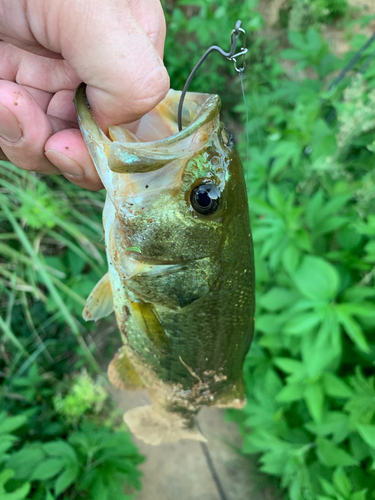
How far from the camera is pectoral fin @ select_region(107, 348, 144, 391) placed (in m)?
1.50

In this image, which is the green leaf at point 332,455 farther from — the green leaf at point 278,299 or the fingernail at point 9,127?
the fingernail at point 9,127

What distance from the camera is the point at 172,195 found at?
88 centimetres

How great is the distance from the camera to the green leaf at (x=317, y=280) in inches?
64.7

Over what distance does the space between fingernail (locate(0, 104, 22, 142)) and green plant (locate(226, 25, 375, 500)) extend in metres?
1.35

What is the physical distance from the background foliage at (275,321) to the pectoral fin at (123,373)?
48 centimetres

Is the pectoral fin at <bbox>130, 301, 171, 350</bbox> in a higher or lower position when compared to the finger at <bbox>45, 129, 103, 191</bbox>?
lower

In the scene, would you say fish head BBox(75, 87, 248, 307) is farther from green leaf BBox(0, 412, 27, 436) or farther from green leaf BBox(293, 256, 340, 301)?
green leaf BBox(0, 412, 27, 436)

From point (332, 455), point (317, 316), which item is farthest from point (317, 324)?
point (332, 455)

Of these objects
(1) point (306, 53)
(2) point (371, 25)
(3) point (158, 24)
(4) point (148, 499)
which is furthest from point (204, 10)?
(4) point (148, 499)

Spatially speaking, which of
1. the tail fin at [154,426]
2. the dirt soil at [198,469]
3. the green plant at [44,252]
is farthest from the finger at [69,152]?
the dirt soil at [198,469]

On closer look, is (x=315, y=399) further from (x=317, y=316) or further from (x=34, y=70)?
(x=34, y=70)

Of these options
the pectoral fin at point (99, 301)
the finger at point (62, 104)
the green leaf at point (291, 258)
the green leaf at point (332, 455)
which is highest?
the finger at point (62, 104)

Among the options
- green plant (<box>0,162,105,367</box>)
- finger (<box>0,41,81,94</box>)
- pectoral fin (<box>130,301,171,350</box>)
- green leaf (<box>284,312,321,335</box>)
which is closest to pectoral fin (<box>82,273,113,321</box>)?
pectoral fin (<box>130,301,171,350</box>)

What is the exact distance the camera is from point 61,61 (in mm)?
1109
